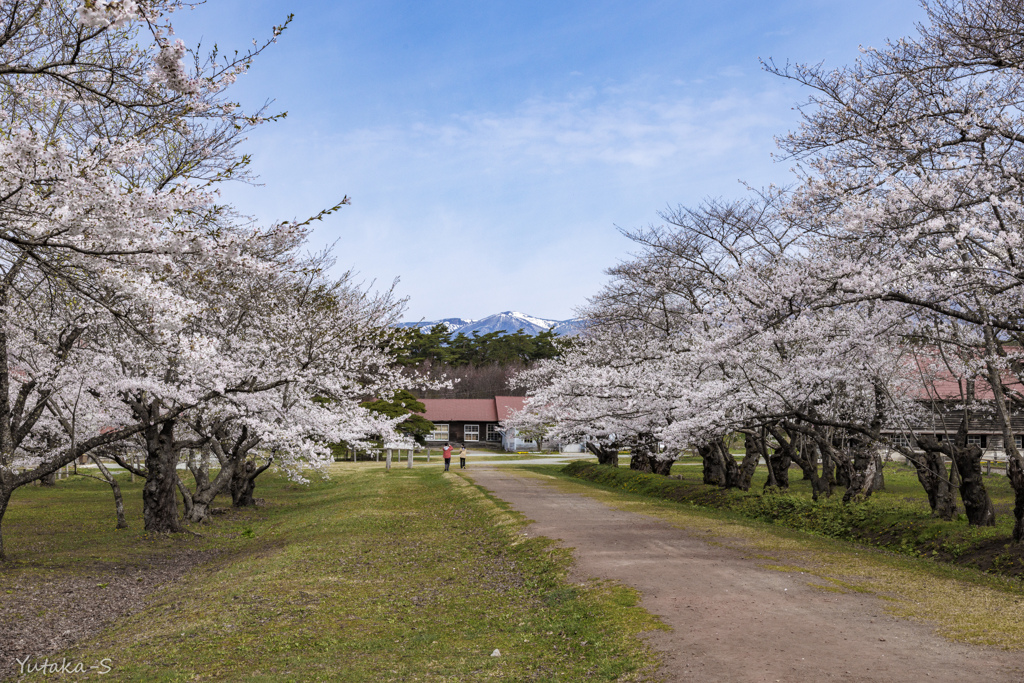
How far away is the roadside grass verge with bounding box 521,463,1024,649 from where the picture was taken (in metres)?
7.83

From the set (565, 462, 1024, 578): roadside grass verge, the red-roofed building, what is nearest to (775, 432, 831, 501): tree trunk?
(565, 462, 1024, 578): roadside grass verge

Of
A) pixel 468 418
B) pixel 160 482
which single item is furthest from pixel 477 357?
pixel 160 482

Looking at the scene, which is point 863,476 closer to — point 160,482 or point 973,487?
point 973,487

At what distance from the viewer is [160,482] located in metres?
16.9

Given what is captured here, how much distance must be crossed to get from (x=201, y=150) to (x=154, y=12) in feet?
19.2

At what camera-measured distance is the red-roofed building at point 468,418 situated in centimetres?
6394

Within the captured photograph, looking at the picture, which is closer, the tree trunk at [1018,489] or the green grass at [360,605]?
the green grass at [360,605]

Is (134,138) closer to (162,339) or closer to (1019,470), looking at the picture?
(162,339)

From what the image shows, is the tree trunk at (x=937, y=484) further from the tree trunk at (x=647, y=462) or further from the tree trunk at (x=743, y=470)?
the tree trunk at (x=647, y=462)

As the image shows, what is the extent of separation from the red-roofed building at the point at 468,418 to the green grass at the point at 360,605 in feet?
147

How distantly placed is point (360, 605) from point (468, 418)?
54477 millimetres

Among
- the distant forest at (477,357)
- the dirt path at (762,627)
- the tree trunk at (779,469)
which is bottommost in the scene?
the dirt path at (762,627)

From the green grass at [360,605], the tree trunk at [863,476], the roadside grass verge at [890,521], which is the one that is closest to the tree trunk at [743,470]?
the roadside grass verge at [890,521]

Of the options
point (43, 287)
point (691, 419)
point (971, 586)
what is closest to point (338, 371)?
point (43, 287)
